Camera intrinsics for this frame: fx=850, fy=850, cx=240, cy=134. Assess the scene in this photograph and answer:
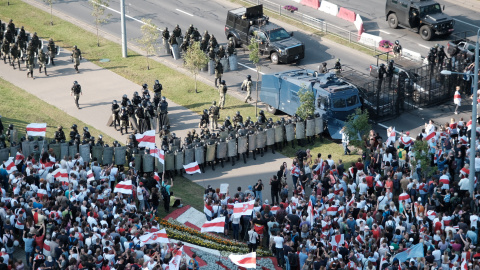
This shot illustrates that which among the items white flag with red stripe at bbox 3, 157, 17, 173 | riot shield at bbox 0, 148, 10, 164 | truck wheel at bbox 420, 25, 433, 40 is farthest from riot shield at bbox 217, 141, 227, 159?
truck wheel at bbox 420, 25, 433, 40

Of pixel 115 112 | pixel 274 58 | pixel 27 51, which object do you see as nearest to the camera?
pixel 115 112

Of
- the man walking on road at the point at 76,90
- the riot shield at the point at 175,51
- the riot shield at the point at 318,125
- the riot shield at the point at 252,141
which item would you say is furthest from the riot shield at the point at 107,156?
the riot shield at the point at 175,51

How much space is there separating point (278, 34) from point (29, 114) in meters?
14.7

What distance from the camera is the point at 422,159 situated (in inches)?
1347

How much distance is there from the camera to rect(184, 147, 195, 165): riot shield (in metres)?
36.6

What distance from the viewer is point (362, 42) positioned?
5031cm

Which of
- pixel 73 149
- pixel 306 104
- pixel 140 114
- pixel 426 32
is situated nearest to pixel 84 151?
pixel 73 149

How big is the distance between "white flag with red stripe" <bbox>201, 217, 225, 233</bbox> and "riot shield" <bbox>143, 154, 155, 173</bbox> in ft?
21.4

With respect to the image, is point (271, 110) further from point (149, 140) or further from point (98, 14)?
point (98, 14)

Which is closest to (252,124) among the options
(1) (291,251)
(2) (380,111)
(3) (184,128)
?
(3) (184,128)

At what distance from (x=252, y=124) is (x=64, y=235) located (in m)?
12.6

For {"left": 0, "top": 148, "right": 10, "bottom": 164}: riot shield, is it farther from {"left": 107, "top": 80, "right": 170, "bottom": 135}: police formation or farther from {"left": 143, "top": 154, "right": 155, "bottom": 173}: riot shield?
{"left": 107, "top": 80, "right": 170, "bottom": 135}: police formation

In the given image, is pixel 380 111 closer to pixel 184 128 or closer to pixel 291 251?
pixel 184 128

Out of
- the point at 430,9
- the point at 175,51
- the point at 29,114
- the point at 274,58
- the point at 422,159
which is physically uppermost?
the point at 430,9
